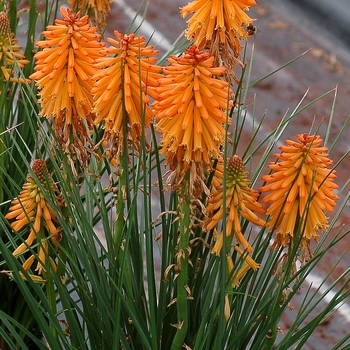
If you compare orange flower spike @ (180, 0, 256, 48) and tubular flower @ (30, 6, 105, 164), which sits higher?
orange flower spike @ (180, 0, 256, 48)

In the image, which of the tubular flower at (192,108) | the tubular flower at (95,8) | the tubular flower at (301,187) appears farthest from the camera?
the tubular flower at (95,8)

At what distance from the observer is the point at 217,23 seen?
1.48 metres

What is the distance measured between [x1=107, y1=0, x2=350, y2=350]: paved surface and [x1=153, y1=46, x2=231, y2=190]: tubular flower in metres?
2.59

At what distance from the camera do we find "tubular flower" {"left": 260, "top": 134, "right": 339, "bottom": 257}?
1.46m

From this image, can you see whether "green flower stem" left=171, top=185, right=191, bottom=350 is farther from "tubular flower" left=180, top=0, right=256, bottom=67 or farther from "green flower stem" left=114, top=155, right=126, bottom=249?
"tubular flower" left=180, top=0, right=256, bottom=67

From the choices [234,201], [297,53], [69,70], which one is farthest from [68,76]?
[297,53]

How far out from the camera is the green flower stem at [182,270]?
55.7 inches

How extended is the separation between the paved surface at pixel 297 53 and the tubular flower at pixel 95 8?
2.02 meters

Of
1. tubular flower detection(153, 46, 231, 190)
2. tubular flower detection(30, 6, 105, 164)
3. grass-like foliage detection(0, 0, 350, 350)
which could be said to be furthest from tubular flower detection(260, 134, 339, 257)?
tubular flower detection(30, 6, 105, 164)

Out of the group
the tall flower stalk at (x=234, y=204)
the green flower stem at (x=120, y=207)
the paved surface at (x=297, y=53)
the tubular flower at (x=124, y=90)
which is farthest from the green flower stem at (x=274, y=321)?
the paved surface at (x=297, y=53)

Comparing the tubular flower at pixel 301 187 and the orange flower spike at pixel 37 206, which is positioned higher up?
the tubular flower at pixel 301 187

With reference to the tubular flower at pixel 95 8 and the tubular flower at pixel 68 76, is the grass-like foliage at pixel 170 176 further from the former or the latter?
the tubular flower at pixel 95 8

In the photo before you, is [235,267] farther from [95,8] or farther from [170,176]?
[95,8]

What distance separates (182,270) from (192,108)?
1.21 ft
